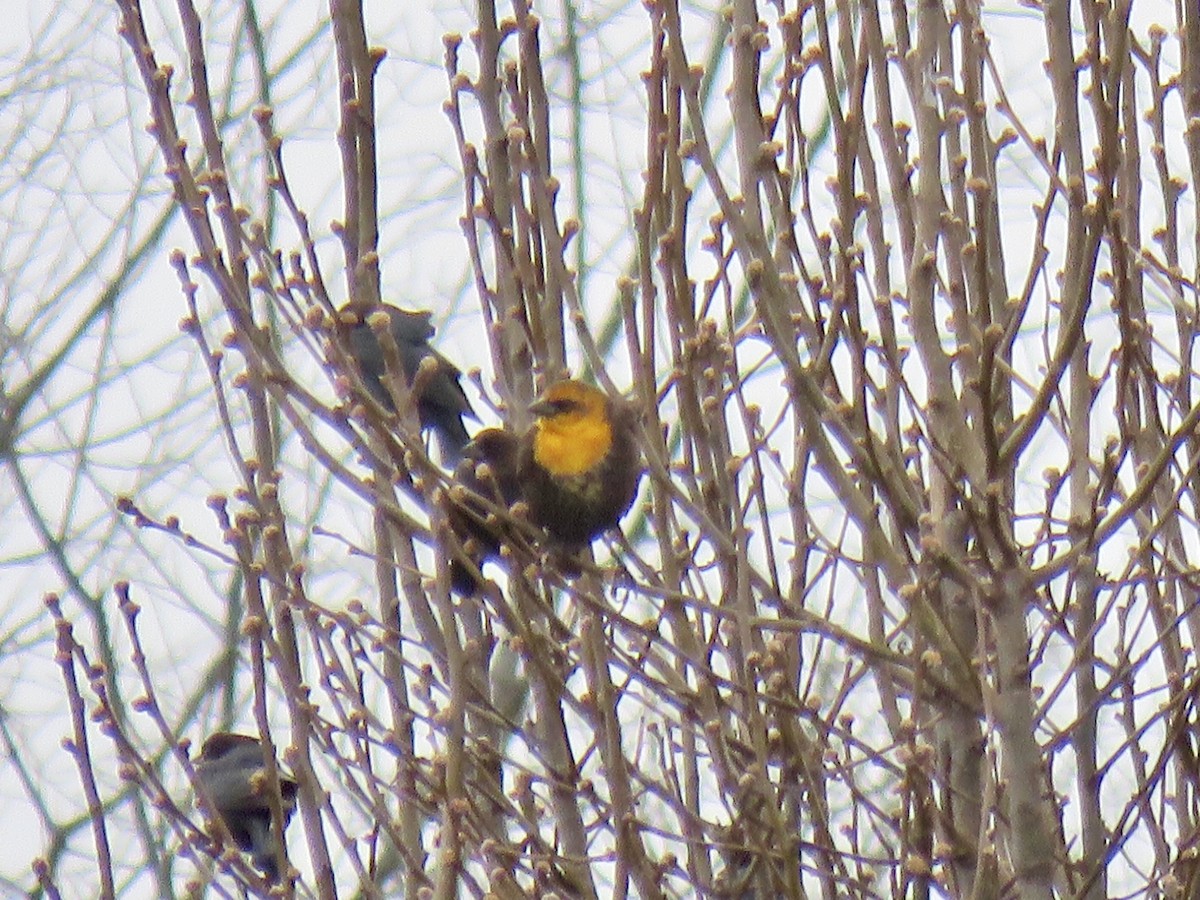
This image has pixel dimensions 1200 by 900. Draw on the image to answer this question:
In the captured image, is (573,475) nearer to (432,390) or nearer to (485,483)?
(485,483)

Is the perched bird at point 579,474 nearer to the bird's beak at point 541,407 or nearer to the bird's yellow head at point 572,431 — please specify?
the bird's yellow head at point 572,431

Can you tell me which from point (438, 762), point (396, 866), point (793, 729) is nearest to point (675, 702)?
point (793, 729)

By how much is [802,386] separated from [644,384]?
1.05ft

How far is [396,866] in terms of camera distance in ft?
29.3

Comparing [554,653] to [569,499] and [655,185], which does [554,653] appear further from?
[655,185]

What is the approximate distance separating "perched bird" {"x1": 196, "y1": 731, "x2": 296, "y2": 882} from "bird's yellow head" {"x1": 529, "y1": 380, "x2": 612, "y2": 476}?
1355mm

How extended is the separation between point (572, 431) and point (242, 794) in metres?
1.89

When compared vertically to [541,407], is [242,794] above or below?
above

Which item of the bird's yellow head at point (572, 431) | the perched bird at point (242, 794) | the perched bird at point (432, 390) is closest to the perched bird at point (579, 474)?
the bird's yellow head at point (572, 431)

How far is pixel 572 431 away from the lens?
12.5 ft

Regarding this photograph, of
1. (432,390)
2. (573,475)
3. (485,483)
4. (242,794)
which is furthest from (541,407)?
(242,794)

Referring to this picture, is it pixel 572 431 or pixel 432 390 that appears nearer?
pixel 572 431

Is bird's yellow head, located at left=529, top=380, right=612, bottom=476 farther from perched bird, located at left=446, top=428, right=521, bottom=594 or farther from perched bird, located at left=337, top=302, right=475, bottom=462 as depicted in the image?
perched bird, located at left=337, top=302, right=475, bottom=462

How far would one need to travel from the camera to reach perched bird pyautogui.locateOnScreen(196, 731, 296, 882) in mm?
5000
